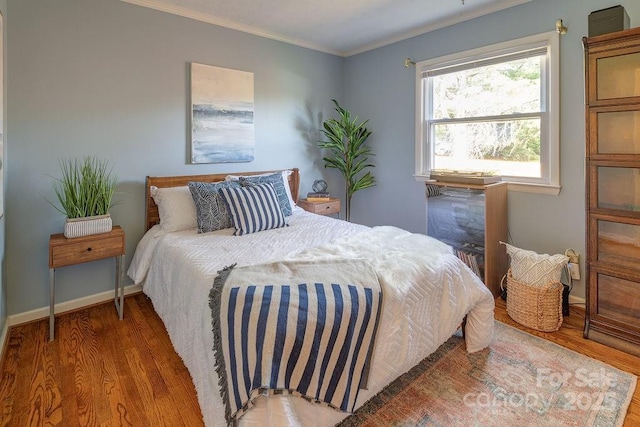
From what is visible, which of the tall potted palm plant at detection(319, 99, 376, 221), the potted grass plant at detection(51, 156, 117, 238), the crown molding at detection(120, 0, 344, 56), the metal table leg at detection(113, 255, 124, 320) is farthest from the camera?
the tall potted palm plant at detection(319, 99, 376, 221)

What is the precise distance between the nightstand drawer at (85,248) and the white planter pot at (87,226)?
1.7 inches

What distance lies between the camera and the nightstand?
3.83 metres

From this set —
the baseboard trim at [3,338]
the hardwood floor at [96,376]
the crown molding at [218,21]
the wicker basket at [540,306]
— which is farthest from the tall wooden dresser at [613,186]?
the baseboard trim at [3,338]

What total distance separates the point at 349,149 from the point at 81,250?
115 inches

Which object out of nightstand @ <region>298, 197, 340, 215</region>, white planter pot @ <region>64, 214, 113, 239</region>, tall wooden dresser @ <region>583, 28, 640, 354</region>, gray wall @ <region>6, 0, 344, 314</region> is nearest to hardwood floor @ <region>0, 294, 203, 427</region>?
gray wall @ <region>6, 0, 344, 314</region>

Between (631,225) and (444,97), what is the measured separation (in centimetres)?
203

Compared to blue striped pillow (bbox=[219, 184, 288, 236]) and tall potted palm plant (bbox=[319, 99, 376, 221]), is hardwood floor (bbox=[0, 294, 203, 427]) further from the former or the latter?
tall potted palm plant (bbox=[319, 99, 376, 221])

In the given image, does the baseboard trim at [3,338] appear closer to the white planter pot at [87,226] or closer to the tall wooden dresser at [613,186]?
the white planter pot at [87,226]

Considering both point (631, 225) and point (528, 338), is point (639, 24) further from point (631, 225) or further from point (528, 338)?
point (528, 338)

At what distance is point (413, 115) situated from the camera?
12.2ft

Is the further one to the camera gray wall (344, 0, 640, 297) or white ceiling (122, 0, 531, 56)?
white ceiling (122, 0, 531, 56)

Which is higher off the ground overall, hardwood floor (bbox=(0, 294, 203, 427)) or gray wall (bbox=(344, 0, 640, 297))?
gray wall (bbox=(344, 0, 640, 297))

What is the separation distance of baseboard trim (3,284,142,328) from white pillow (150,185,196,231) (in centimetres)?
77

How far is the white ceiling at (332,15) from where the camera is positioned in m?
2.90
